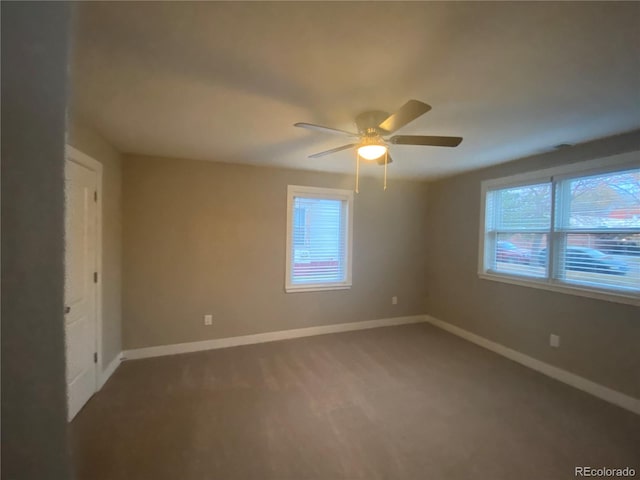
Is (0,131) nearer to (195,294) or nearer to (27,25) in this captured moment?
(27,25)

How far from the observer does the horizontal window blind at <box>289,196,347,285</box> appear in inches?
157

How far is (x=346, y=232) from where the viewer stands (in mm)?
4238

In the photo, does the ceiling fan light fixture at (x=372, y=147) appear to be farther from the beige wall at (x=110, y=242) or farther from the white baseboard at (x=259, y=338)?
the white baseboard at (x=259, y=338)

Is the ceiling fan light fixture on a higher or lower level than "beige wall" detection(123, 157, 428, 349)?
higher

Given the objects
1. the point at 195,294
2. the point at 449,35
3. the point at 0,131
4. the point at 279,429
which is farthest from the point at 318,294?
the point at 0,131

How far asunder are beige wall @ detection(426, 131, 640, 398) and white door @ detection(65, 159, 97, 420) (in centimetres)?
425

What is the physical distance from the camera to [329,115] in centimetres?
213

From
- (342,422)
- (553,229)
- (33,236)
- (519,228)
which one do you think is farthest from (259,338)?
(33,236)

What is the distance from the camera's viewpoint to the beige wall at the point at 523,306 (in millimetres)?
2534

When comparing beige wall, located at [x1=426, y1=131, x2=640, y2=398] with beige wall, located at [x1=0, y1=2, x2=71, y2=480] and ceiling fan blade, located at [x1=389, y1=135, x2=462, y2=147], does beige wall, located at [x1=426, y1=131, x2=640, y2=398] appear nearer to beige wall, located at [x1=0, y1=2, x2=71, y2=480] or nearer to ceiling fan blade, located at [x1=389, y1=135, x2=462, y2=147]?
ceiling fan blade, located at [x1=389, y1=135, x2=462, y2=147]

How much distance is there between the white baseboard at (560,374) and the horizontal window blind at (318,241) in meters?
1.94

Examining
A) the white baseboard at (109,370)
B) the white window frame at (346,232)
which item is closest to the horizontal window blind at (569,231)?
the white window frame at (346,232)

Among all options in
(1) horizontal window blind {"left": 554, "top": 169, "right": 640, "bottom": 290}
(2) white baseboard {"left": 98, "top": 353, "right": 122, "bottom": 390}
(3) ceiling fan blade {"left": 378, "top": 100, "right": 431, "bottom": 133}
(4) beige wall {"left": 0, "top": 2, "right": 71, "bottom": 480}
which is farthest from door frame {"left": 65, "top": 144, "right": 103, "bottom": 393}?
(1) horizontal window blind {"left": 554, "top": 169, "right": 640, "bottom": 290}

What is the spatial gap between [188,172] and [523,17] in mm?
3254
